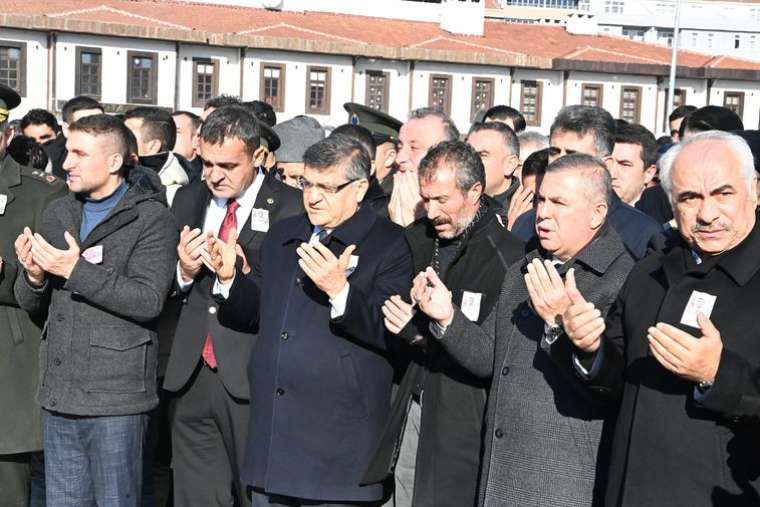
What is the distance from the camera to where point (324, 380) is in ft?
16.0

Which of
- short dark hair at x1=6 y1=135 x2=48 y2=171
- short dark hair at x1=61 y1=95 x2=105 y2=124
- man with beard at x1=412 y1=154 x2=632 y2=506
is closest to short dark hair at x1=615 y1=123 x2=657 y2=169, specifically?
man with beard at x1=412 y1=154 x2=632 y2=506

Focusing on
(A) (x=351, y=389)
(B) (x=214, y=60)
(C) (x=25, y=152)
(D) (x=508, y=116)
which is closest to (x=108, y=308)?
(A) (x=351, y=389)

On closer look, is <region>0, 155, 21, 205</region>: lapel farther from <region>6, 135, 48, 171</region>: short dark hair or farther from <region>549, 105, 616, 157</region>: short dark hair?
<region>549, 105, 616, 157</region>: short dark hair

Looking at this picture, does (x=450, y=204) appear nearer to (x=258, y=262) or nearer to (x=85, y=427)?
(x=258, y=262)

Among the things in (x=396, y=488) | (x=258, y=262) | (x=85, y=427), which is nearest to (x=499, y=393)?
(x=396, y=488)

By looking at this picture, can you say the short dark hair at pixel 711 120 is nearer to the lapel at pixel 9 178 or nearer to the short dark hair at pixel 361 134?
the short dark hair at pixel 361 134

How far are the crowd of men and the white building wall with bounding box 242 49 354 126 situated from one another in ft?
116

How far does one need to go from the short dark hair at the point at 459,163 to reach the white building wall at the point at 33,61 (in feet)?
115

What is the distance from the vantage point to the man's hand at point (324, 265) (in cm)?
466

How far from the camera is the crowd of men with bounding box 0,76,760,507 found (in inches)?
144

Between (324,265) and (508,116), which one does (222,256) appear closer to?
(324,265)

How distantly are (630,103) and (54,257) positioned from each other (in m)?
43.6

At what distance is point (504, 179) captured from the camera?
7238 mm

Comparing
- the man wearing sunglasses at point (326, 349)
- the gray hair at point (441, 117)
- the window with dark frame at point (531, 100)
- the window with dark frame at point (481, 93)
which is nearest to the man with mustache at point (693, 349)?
the man wearing sunglasses at point (326, 349)
